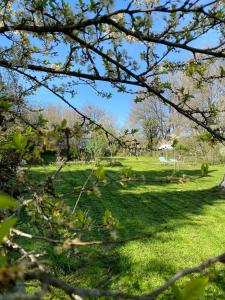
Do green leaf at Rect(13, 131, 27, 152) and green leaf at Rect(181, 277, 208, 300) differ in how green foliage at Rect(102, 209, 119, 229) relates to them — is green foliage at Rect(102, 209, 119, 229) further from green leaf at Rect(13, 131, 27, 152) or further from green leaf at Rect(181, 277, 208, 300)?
green leaf at Rect(181, 277, 208, 300)

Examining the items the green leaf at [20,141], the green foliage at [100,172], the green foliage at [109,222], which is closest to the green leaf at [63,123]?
the green leaf at [20,141]

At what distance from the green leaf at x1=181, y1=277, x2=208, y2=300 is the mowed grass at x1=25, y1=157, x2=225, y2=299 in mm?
1461

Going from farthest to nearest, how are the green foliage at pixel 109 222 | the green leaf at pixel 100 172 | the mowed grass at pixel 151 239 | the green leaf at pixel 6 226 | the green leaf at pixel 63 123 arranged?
the mowed grass at pixel 151 239 → the green foliage at pixel 109 222 → the green leaf at pixel 100 172 → the green leaf at pixel 63 123 → the green leaf at pixel 6 226

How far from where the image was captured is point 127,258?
22.1 feet

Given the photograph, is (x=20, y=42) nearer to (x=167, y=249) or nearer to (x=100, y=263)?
(x=100, y=263)

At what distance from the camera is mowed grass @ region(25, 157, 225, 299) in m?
5.70

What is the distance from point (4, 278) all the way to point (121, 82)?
8.36ft

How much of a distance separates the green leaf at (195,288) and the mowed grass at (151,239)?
1.46 metres

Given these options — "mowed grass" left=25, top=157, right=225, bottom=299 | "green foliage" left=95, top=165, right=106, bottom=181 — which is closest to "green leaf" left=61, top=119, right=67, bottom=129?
"green foliage" left=95, top=165, right=106, bottom=181

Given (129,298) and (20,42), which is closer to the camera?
(129,298)

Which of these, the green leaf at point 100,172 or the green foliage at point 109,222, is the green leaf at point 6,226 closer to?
the green leaf at point 100,172

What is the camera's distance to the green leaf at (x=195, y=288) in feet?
1.94

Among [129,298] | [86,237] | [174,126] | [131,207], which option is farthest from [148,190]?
[174,126]

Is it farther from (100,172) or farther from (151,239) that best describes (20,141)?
(151,239)
